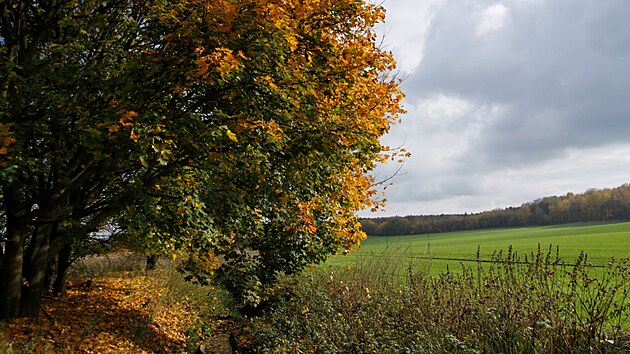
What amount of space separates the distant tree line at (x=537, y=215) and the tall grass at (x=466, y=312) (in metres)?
57.7

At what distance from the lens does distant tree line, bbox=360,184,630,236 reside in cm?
7744

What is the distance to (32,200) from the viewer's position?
9.30 m

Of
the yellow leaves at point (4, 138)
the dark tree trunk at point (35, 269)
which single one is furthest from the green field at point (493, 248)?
the dark tree trunk at point (35, 269)

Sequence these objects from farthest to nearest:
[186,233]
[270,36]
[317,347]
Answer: [186,233]
[317,347]
[270,36]

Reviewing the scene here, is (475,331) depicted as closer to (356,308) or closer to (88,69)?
(356,308)

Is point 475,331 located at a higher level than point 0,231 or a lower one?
lower

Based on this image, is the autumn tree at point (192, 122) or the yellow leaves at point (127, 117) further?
the autumn tree at point (192, 122)

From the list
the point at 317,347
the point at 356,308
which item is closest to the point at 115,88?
the point at 317,347

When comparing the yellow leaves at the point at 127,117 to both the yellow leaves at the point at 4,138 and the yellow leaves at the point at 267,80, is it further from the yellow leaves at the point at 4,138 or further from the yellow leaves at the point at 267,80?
the yellow leaves at the point at 267,80

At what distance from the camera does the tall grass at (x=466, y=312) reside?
5.98 metres

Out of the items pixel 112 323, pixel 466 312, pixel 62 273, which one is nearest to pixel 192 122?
pixel 466 312

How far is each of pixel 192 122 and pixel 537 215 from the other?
99.5 meters

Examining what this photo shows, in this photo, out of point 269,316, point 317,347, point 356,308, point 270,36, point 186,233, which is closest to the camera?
point 270,36

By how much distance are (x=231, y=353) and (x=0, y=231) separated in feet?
23.3
